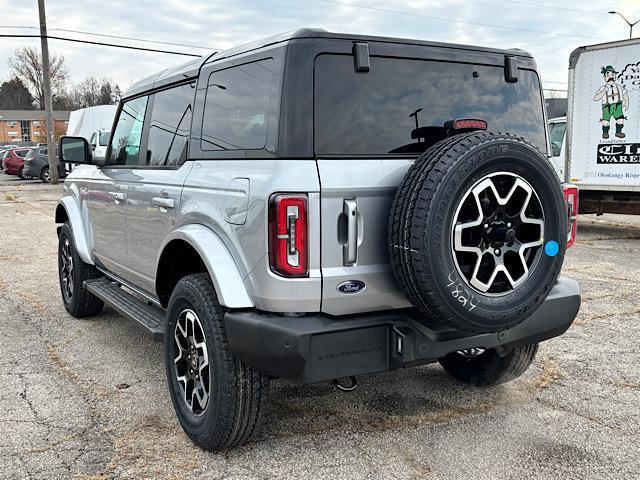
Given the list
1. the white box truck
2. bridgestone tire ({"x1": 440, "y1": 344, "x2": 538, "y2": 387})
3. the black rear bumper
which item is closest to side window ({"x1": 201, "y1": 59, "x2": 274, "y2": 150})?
the black rear bumper

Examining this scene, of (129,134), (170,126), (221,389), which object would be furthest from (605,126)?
(221,389)

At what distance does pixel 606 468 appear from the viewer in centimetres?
301

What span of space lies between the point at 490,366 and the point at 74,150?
3564 millimetres

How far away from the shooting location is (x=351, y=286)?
2.80 metres

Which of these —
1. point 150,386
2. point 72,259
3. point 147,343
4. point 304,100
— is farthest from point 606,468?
point 72,259

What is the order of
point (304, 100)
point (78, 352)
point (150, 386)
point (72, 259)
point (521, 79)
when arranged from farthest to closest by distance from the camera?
point (72, 259) → point (78, 352) → point (150, 386) → point (521, 79) → point (304, 100)

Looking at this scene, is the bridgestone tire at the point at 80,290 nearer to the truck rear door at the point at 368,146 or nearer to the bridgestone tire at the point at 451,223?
the truck rear door at the point at 368,146

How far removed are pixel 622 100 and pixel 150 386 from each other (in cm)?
926

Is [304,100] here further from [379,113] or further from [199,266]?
[199,266]

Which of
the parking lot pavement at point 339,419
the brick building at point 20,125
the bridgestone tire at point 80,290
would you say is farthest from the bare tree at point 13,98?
the parking lot pavement at point 339,419

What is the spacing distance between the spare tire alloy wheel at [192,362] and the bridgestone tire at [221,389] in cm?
8

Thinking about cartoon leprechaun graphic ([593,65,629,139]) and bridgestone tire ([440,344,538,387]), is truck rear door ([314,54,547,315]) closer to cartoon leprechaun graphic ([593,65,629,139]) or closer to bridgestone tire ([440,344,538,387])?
bridgestone tire ([440,344,538,387])

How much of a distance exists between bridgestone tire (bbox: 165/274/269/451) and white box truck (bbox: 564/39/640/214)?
30.2 feet

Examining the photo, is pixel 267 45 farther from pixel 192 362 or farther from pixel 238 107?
pixel 192 362
